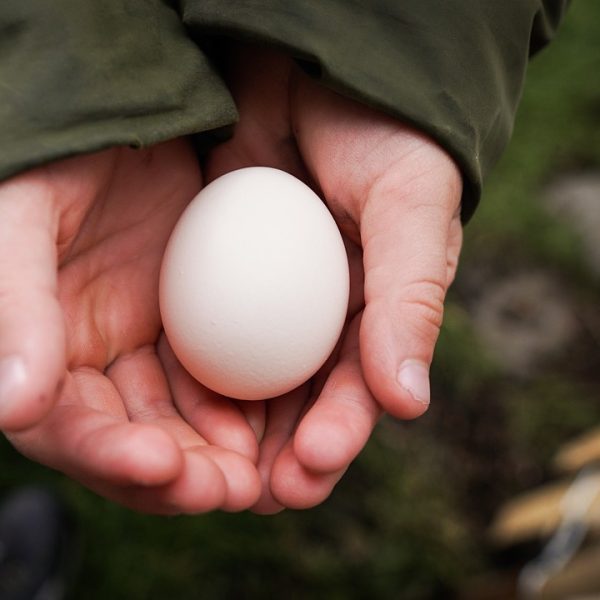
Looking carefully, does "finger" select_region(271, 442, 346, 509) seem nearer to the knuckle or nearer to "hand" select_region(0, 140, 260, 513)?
"hand" select_region(0, 140, 260, 513)

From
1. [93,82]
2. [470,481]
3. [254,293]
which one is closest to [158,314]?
[254,293]

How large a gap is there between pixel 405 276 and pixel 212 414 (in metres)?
0.27

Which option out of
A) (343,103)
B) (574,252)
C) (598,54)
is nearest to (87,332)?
(343,103)

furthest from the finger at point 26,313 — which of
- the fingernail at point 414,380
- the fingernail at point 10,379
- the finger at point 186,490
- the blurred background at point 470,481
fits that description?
the blurred background at point 470,481

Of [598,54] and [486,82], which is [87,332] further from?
[598,54]

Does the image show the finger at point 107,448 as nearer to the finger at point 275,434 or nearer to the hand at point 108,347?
the hand at point 108,347

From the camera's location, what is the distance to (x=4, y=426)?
2.25 feet

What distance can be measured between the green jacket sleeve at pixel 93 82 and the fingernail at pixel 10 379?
210mm

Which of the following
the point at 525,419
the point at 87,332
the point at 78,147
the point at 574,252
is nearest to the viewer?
the point at 78,147

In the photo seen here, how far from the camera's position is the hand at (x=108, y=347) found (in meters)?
0.69

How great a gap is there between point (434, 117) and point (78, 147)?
0.41m

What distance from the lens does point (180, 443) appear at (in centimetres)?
82

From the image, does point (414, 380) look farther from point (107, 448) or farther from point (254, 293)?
point (107, 448)

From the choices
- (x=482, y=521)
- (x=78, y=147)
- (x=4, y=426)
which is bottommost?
(x=482, y=521)
